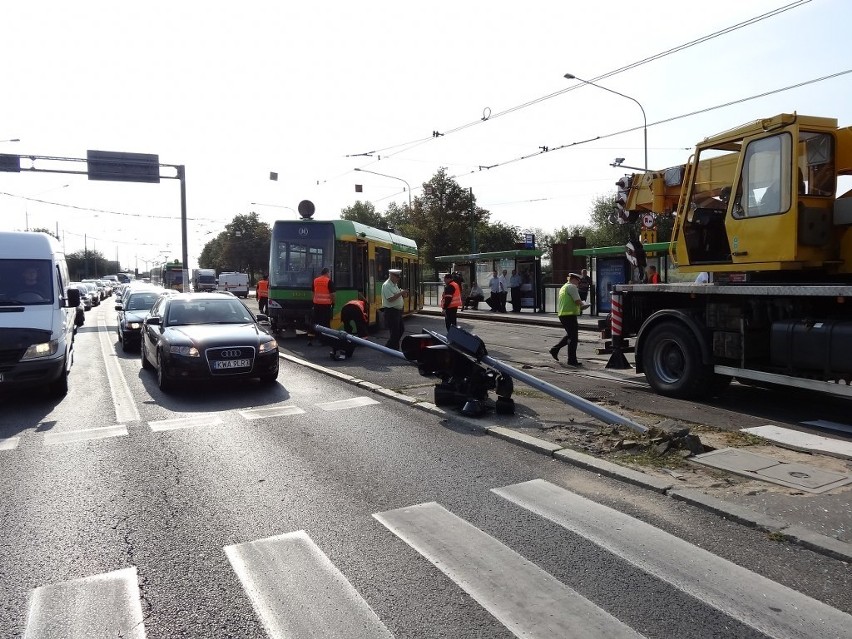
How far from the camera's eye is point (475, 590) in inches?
140

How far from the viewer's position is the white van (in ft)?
27.7

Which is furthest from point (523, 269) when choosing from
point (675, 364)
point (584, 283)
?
point (675, 364)

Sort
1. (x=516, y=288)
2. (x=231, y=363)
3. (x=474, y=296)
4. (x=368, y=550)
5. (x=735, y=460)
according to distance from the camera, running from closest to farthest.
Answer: (x=368, y=550) → (x=735, y=460) → (x=231, y=363) → (x=516, y=288) → (x=474, y=296)

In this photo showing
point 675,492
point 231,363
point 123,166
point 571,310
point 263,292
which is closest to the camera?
point 675,492

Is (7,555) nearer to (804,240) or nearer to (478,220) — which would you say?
(804,240)

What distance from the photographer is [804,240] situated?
7.49 metres

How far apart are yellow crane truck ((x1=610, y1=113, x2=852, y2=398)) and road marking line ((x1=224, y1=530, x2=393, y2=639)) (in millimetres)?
6176

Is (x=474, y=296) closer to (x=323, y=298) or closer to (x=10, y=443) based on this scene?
(x=323, y=298)

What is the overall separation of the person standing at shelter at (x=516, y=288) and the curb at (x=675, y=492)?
19.7 meters

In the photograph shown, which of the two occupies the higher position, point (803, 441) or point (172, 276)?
point (172, 276)

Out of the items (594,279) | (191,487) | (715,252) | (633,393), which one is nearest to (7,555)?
(191,487)

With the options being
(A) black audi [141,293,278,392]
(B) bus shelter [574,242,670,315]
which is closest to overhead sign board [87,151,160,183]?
(B) bus shelter [574,242,670,315]

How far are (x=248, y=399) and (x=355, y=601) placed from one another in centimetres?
611

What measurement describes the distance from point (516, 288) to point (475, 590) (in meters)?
24.3
